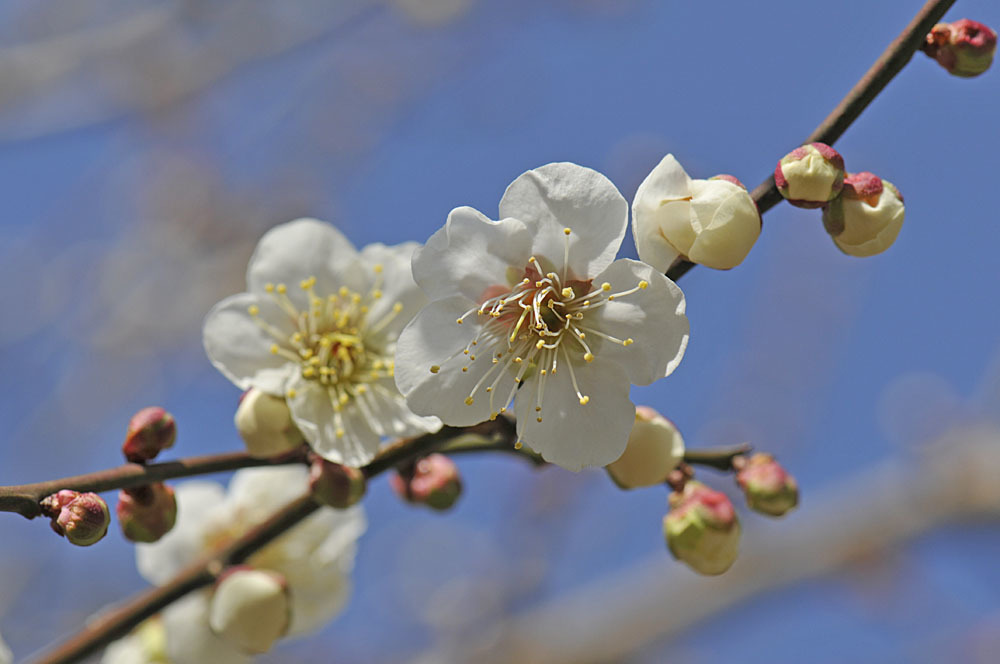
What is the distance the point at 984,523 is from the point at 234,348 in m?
4.83

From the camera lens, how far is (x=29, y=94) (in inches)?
197

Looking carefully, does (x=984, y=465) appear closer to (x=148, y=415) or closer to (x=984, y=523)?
(x=984, y=523)

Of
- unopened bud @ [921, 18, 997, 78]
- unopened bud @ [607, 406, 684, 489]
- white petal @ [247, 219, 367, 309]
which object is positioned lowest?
unopened bud @ [607, 406, 684, 489]

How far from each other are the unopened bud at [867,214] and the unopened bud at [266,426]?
0.80 metres

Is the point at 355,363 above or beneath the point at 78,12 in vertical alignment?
beneath

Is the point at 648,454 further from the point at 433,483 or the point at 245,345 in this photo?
the point at 245,345

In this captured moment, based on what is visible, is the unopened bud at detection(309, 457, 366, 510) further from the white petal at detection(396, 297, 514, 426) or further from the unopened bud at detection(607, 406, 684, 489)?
the unopened bud at detection(607, 406, 684, 489)

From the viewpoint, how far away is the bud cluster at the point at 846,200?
3.88 feet

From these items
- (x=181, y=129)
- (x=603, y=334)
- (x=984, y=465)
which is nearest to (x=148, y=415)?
(x=603, y=334)

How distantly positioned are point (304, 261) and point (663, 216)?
72cm

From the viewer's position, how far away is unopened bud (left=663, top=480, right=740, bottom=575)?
53.8 inches

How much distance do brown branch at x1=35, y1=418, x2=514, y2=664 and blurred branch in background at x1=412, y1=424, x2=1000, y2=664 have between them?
3.50 m

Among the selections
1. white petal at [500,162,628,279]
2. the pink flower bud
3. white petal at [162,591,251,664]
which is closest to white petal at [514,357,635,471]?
white petal at [500,162,628,279]

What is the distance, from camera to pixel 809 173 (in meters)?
1.17
